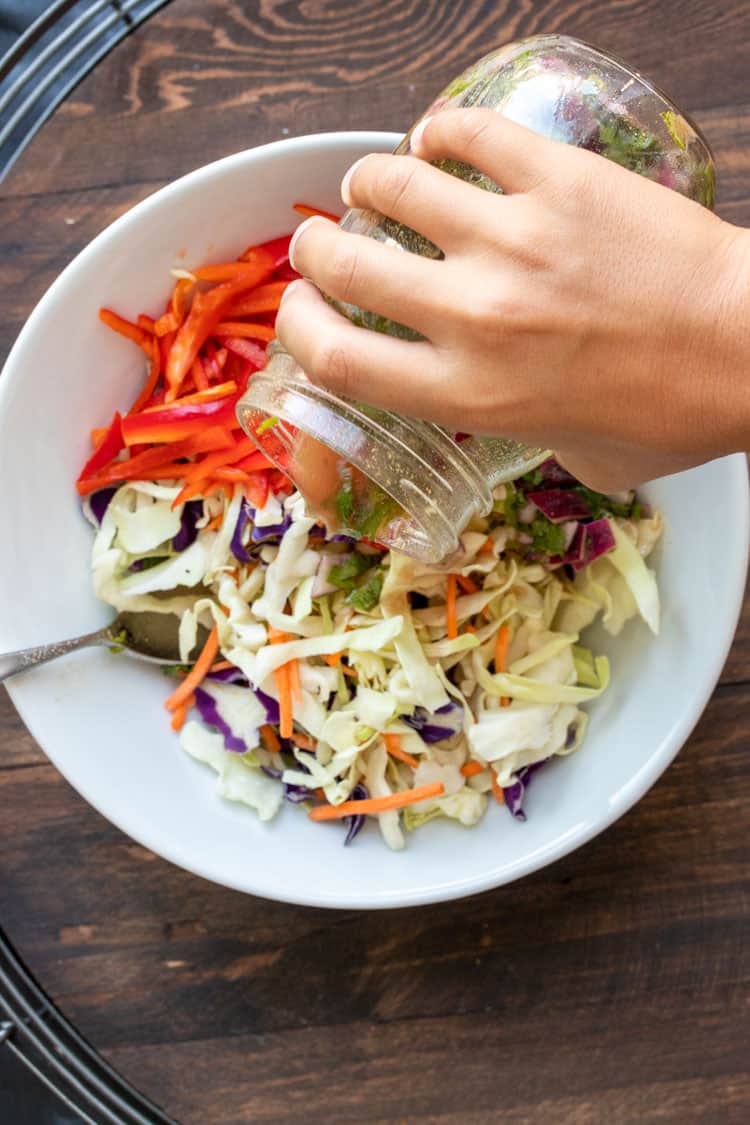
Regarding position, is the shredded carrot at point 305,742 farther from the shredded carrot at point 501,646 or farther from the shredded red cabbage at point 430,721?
the shredded carrot at point 501,646

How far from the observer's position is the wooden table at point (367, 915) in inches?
59.2

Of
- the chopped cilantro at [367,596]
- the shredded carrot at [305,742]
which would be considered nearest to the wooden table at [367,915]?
the shredded carrot at [305,742]

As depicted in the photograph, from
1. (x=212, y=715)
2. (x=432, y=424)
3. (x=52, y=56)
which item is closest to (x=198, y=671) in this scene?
(x=212, y=715)

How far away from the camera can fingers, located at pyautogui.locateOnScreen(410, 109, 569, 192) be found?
80cm

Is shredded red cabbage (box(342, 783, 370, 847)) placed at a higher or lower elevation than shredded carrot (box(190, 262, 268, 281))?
lower

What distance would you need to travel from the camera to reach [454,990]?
1551 mm

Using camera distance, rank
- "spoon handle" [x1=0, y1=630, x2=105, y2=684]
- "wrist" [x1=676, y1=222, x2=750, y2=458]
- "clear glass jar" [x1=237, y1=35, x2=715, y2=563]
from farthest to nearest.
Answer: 1. "spoon handle" [x1=0, y1=630, x2=105, y2=684]
2. "clear glass jar" [x1=237, y1=35, x2=715, y2=563]
3. "wrist" [x1=676, y1=222, x2=750, y2=458]

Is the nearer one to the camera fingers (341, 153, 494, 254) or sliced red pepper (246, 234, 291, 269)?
fingers (341, 153, 494, 254)

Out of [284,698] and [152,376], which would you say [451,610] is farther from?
[152,376]

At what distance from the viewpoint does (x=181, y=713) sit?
143 centimetres

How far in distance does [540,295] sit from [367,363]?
150mm

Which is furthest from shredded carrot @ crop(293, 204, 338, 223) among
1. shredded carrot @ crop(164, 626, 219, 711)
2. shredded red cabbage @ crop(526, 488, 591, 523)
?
shredded carrot @ crop(164, 626, 219, 711)

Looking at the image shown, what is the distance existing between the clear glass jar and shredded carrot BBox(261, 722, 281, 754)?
36 cm

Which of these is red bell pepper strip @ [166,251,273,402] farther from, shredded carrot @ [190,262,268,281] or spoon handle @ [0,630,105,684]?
spoon handle @ [0,630,105,684]
